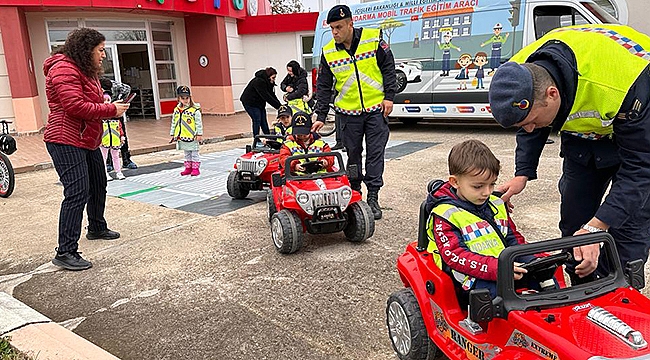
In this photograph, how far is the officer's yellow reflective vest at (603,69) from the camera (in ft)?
7.02

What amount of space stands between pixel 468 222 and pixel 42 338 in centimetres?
240

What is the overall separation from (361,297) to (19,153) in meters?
9.83

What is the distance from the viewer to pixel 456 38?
10.7 meters

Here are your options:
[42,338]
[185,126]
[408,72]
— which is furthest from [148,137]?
[42,338]

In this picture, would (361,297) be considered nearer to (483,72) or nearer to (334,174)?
(334,174)

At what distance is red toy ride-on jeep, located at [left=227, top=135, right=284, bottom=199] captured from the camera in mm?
6133

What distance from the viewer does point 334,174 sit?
4.55m

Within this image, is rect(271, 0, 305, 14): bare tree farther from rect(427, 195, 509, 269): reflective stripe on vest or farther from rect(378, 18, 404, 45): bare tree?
rect(427, 195, 509, 269): reflective stripe on vest

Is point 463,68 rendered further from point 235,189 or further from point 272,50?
point 272,50

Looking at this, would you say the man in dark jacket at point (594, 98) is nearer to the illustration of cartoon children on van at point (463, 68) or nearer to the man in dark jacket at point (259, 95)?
the man in dark jacket at point (259, 95)

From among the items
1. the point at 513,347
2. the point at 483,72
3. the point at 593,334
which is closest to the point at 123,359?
the point at 513,347

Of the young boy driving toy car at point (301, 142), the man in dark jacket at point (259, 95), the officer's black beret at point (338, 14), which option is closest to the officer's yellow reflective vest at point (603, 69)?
the officer's black beret at point (338, 14)

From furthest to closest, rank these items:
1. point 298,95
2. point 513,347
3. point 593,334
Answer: point 298,95 → point 513,347 → point 593,334

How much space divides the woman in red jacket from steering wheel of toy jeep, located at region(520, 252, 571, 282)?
137 inches
